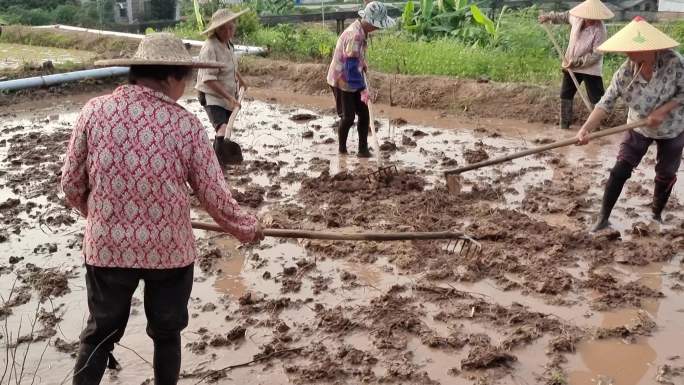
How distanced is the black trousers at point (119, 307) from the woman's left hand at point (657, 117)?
10.8 ft

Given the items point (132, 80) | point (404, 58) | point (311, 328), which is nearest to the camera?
point (132, 80)

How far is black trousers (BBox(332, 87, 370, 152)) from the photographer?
6.77m

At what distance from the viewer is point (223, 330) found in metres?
3.79

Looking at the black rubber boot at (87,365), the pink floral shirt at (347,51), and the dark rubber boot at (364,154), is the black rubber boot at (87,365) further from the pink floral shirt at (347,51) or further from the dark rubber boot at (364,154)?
the dark rubber boot at (364,154)

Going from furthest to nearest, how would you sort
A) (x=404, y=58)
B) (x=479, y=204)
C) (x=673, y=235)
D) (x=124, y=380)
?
(x=404, y=58), (x=479, y=204), (x=673, y=235), (x=124, y=380)

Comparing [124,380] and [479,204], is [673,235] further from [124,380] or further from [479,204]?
[124,380]

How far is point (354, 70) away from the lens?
21.5 feet

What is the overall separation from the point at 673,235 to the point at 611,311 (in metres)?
1.29

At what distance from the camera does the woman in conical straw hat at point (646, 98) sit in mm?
4453

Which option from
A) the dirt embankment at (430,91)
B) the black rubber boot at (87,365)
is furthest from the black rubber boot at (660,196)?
the black rubber boot at (87,365)

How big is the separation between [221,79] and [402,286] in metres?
2.55

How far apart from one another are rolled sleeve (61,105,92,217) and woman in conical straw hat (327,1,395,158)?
4.07m

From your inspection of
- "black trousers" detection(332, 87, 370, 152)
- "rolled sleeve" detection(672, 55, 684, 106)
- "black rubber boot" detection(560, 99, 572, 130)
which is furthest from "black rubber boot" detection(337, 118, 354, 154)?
"rolled sleeve" detection(672, 55, 684, 106)

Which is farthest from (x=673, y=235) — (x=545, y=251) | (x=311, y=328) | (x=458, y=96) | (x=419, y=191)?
(x=458, y=96)
